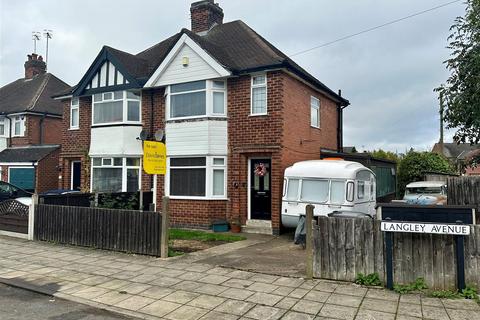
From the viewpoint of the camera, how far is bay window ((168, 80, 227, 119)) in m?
13.8

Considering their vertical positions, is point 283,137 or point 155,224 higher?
point 283,137

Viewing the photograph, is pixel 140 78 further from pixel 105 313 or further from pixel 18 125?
pixel 18 125

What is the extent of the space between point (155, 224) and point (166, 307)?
3.45 m

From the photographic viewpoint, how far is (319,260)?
23.0 feet

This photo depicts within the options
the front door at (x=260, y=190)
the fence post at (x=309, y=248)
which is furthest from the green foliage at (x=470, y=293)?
the front door at (x=260, y=190)

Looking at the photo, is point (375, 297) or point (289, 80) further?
point (289, 80)

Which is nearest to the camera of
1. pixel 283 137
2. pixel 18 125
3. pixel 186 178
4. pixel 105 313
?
pixel 105 313

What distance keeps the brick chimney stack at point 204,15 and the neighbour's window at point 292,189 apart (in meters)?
9.47

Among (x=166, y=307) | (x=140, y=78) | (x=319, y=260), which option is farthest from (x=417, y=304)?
(x=140, y=78)

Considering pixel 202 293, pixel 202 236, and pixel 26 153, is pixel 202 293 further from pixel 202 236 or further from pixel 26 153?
pixel 26 153

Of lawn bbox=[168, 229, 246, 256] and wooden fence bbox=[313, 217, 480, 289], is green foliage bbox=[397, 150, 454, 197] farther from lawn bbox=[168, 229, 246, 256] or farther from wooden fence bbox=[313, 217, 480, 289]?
wooden fence bbox=[313, 217, 480, 289]

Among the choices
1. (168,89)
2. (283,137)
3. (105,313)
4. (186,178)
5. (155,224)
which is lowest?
(105,313)

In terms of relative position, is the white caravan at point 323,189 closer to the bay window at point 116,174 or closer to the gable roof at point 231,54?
the gable roof at point 231,54

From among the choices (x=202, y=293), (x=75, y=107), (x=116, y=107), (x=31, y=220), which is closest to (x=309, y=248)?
(x=202, y=293)
